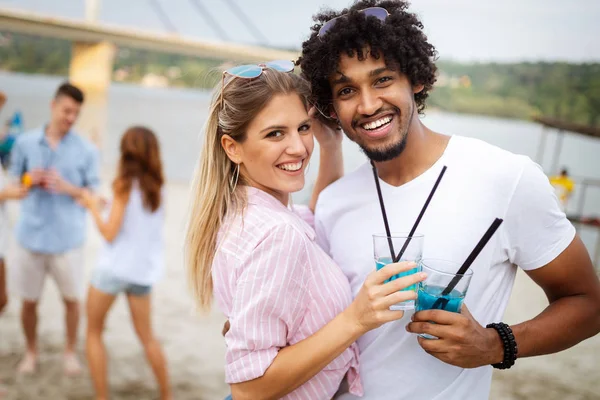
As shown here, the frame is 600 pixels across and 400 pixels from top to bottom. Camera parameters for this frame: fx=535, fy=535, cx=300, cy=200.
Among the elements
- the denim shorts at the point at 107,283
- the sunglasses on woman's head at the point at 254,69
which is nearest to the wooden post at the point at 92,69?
the denim shorts at the point at 107,283

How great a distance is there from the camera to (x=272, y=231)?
4.00ft

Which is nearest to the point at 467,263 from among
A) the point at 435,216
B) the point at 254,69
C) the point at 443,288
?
the point at 443,288

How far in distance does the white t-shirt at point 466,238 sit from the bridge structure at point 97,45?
17.5 meters

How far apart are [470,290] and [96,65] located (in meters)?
26.7

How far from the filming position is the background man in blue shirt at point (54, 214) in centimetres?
360

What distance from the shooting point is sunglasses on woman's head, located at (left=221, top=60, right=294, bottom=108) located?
1.40 meters

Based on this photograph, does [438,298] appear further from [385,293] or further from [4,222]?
[4,222]

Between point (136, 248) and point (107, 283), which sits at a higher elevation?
point (136, 248)

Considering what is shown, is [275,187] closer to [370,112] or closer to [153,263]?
[370,112]

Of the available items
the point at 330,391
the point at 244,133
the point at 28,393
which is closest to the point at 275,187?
the point at 244,133

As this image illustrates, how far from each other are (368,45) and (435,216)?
0.47m

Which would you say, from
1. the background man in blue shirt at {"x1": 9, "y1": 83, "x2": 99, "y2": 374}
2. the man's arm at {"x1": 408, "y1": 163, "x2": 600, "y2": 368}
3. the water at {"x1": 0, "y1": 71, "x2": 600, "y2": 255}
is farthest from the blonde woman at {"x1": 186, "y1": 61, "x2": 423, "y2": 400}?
the background man in blue shirt at {"x1": 9, "y1": 83, "x2": 99, "y2": 374}

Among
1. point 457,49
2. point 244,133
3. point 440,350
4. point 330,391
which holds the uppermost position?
point 457,49

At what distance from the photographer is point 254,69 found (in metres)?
1.41
